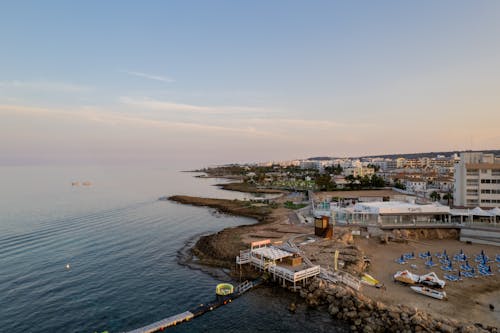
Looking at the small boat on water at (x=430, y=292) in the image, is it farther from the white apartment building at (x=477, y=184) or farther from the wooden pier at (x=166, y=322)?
the white apartment building at (x=477, y=184)

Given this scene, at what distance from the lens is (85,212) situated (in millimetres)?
60562

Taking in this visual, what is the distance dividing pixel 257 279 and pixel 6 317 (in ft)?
60.2

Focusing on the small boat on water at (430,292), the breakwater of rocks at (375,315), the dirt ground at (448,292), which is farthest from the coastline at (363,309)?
the small boat on water at (430,292)

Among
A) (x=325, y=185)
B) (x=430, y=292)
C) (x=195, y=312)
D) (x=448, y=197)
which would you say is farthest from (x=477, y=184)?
(x=195, y=312)

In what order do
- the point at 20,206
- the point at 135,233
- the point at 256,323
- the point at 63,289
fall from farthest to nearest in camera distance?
the point at 20,206 → the point at 135,233 → the point at 63,289 → the point at 256,323

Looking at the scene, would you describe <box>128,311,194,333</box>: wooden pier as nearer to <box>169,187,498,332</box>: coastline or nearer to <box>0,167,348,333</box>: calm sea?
<box>0,167,348,333</box>: calm sea

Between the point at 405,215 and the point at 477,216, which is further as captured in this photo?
the point at 405,215

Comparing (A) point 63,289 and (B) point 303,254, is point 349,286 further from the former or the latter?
(A) point 63,289

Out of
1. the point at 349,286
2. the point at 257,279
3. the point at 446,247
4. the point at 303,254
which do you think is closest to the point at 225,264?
the point at 257,279

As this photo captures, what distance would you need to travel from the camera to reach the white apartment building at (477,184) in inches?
1789

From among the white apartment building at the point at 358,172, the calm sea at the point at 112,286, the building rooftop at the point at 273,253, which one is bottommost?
the calm sea at the point at 112,286

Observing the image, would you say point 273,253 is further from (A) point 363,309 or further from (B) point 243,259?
(A) point 363,309

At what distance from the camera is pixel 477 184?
46188mm

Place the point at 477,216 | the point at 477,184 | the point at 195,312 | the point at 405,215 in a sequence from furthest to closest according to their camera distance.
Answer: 1. the point at 477,184
2. the point at 405,215
3. the point at 477,216
4. the point at 195,312
